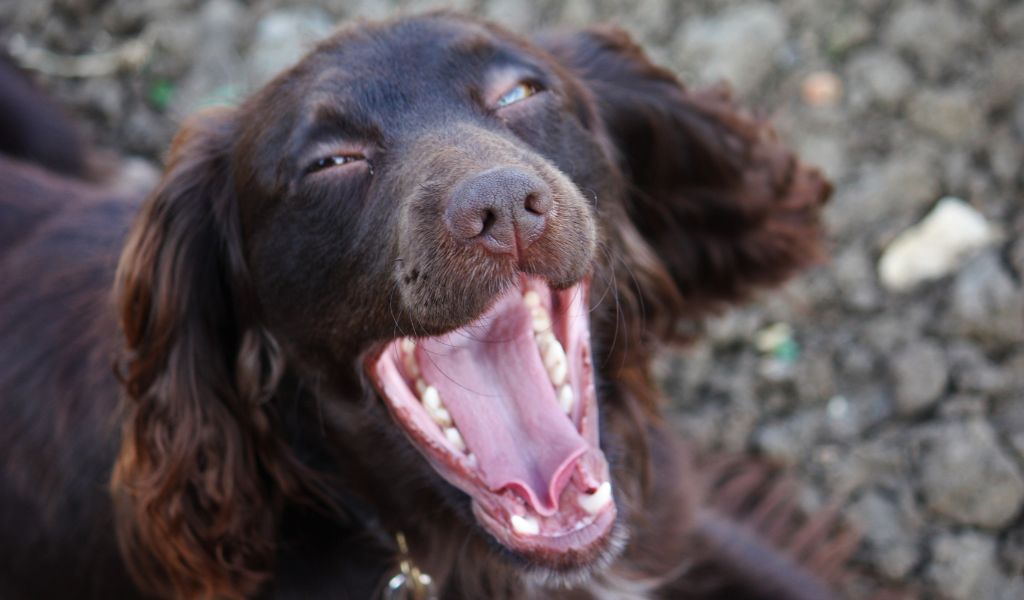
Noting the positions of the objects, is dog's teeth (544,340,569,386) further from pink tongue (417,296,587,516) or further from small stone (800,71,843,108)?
small stone (800,71,843,108)

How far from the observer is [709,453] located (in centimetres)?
355

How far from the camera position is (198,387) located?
2.45 metres

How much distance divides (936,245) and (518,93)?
5.41 feet

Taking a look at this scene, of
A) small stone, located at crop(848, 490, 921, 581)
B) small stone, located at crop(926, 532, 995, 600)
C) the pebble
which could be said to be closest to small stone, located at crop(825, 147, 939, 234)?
the pebble

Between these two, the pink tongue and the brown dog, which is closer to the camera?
the brown dog

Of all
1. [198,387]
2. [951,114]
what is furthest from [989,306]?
[198,387]

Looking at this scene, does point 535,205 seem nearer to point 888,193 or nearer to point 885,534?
point 885,534

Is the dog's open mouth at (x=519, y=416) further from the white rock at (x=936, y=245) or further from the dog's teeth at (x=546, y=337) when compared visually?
the white rock at (x=936, y=245)

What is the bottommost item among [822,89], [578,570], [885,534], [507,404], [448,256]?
[885,534]

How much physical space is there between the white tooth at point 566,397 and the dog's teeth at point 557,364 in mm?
15

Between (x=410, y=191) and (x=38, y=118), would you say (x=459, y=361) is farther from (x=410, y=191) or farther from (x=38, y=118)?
(x=38, y=118)

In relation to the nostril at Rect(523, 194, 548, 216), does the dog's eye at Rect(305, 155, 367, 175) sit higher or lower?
lower

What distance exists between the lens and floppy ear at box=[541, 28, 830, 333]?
2.74 meters

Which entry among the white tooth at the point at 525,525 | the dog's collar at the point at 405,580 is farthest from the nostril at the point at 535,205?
the dog's collar at the point at 405,580
